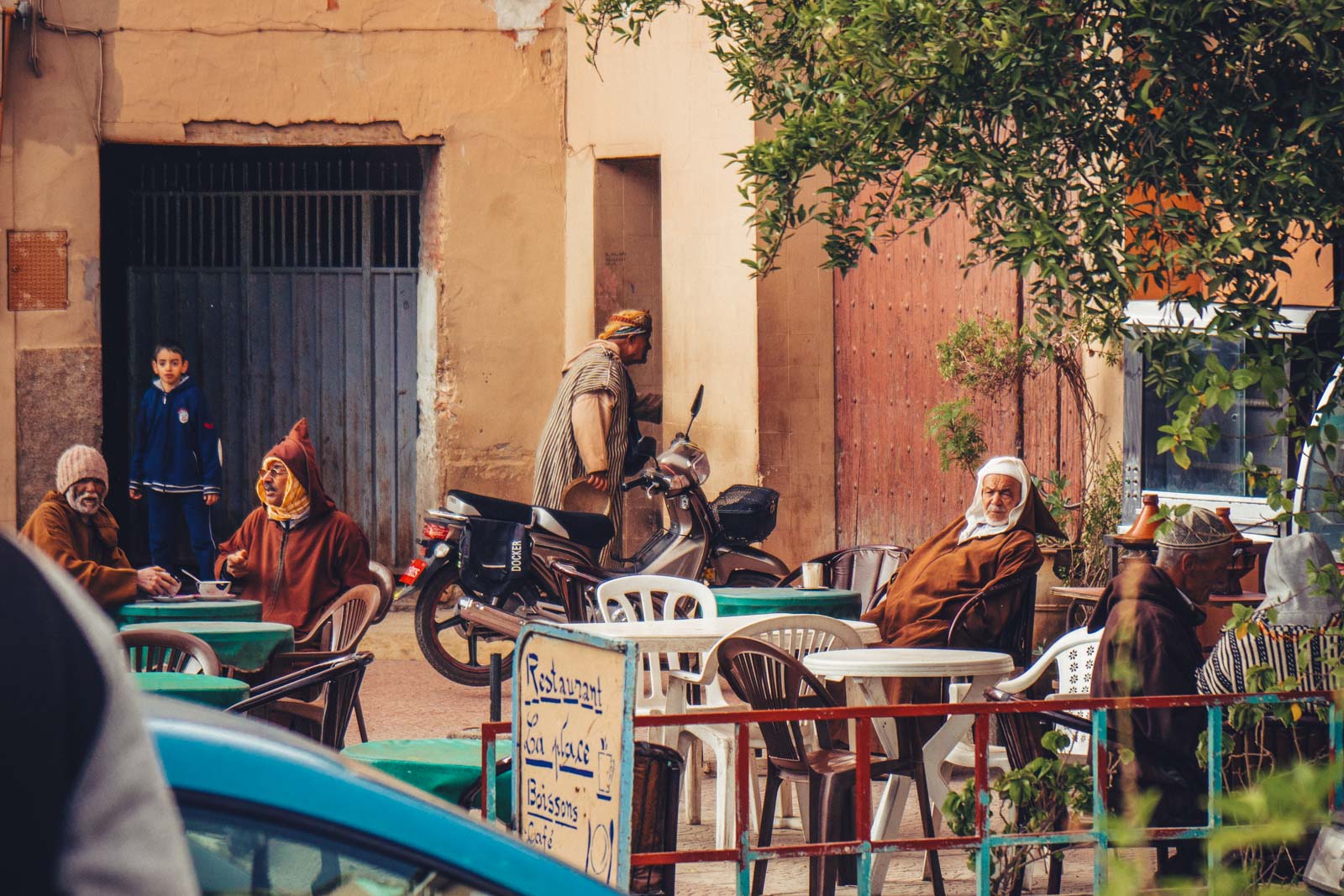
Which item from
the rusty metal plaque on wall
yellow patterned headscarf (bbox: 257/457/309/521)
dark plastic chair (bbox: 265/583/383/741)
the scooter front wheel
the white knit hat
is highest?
the rusty metal plaque on wall

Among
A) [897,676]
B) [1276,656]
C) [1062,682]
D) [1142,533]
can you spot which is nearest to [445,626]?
[1142,533]

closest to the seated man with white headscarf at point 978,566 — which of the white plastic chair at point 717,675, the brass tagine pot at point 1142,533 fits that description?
the brass tagine pot at point 1142,533

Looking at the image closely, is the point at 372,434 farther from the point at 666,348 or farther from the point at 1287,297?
the point at 1287,297

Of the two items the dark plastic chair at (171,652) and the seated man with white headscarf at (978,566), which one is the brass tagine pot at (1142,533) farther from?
the dark plastic chair at (171,652)

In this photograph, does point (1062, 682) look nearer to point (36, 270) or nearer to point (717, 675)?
point (717, 675)

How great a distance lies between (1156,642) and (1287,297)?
5027 millimetres

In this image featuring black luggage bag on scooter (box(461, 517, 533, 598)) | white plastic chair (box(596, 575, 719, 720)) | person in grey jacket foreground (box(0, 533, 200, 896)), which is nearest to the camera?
person in grey jacket foreground (box(0, 533, 200, 896))

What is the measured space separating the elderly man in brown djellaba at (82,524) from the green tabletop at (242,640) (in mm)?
674

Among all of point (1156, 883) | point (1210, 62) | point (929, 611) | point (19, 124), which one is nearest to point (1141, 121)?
point (1210, 62)

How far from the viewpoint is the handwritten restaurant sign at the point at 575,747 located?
3586mm

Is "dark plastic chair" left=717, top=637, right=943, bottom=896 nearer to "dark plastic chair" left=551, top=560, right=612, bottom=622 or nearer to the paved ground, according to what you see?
the paved ground

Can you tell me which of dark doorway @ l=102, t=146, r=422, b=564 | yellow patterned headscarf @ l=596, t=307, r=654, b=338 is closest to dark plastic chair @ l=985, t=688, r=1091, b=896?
yellow patterned headscarf @ l=596, t=307, r=654, b=338

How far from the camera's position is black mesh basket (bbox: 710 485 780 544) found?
9750mm

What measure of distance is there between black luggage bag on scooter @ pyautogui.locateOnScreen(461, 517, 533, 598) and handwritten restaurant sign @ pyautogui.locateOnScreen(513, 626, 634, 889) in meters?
4.89
